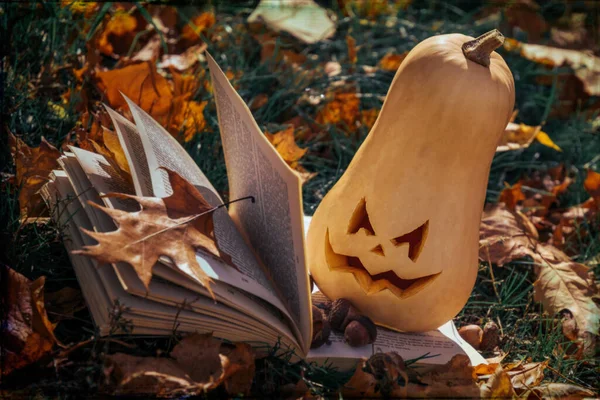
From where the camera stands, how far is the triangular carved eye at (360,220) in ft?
4.81

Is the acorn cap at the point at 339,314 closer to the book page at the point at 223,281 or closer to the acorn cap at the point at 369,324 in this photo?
the acorn cap at the point at 369,324

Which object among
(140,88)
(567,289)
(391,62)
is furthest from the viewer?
(391,62)

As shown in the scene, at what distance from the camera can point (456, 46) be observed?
1.38m

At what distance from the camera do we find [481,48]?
1.36 meters

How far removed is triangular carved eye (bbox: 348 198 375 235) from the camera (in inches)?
57.7

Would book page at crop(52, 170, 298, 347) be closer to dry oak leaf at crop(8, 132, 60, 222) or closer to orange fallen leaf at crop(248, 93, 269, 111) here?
dry oak leaf at crop(8, 132, 60, 222)

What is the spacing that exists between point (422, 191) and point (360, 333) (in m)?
0.32

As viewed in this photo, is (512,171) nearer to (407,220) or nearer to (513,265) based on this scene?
(513,265)

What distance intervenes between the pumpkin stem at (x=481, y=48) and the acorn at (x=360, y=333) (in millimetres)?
595

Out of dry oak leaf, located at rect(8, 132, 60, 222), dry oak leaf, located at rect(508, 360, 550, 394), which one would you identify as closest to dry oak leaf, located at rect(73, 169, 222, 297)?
dry oak leaf, located at rect(8, 132, 60, 222)

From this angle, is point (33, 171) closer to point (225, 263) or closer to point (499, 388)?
point (225, 263)

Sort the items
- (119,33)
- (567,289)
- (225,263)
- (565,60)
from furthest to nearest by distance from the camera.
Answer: (565,60) → (119,33) → (567,289) → (225,263)

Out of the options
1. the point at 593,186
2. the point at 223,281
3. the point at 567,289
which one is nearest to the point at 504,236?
the point at 567,289

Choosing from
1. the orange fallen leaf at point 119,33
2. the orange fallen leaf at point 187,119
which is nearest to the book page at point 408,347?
the orange fallen leaf at point 187,119
